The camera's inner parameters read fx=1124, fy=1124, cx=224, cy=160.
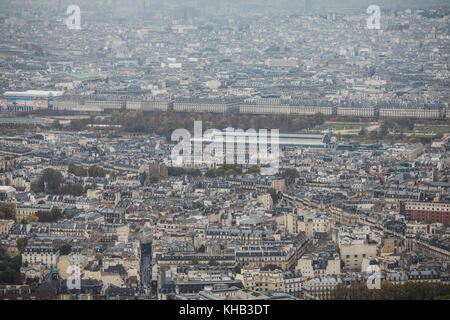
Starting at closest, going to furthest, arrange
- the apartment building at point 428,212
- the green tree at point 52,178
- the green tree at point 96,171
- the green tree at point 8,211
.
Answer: the apartment building at point 428,212, the green tree at point 8,211, the green tree at point 52,178, the green tree at point 96,171

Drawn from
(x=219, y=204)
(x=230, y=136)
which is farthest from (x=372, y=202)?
(x=230, y=136)

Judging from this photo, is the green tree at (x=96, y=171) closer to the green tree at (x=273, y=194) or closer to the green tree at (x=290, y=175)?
the green tree at (x=290, y=175)

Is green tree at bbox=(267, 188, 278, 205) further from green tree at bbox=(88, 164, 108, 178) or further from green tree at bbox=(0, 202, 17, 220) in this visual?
green tree at bbox=(0, 202, 17, 220)

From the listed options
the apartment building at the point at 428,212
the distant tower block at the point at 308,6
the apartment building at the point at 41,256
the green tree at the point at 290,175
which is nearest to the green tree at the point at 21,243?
the apartment building at the point at 41,256

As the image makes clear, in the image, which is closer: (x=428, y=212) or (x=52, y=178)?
(x=428, y=212)

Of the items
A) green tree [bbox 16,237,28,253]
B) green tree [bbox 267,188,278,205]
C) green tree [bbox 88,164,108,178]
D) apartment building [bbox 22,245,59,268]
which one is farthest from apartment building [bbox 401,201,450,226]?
green tree [bbox 88,164,108,178]

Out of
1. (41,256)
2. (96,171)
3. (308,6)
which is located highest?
(308,6)

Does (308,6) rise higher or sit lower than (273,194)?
higher

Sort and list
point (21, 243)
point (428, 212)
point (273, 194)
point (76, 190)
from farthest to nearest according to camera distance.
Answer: point (76, 190)
point (273, 194)
point (428, 212)
point (21, 243)

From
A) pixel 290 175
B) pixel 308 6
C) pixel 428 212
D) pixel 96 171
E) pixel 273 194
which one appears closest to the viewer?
pixel 428 212

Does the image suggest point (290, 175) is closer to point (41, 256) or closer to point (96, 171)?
point (96, 171)

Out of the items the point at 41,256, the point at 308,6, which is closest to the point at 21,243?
the point at 41,256

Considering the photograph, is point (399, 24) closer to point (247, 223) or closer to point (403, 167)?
point (403, 167)
